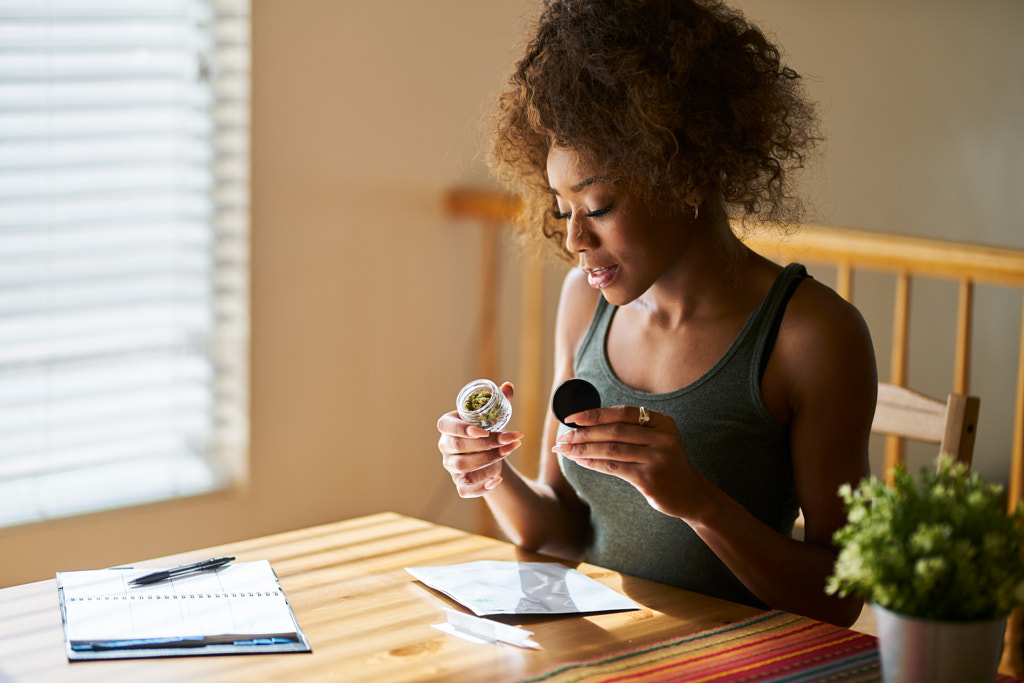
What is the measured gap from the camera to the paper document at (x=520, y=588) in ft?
3.79

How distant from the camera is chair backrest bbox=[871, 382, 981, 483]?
1.38 meters

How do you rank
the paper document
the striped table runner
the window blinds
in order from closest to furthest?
the striped table runner, the paper document, the window blinds

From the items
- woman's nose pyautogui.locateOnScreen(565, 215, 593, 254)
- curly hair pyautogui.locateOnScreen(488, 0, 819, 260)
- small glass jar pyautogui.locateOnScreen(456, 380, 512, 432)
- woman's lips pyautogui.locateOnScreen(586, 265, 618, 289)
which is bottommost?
small glass jar pyautogui.locateOnScreen(456, 380, 512, 432)

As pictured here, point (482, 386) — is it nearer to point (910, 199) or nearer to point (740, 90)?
point (740, 90)

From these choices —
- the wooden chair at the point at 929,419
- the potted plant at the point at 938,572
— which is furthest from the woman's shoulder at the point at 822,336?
the potted plant at the point at 938,572

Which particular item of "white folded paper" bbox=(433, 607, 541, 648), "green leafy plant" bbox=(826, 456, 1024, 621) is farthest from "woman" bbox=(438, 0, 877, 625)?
"green leafy plant" bbox=(826, 456, 1024, 621)

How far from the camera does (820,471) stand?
4.33 feet

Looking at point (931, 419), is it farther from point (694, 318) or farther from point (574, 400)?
point (574, 400)

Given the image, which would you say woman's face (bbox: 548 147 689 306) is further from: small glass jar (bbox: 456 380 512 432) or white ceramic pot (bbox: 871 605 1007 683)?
white ceramic pot (bbox: 871 605 1007 683)

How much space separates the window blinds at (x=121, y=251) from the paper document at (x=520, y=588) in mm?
1330

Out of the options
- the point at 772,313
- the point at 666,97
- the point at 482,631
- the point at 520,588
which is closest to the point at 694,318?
the point at 772,313

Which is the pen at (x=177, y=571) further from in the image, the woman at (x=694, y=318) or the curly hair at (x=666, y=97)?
the curly hair at (x=666, y=97)

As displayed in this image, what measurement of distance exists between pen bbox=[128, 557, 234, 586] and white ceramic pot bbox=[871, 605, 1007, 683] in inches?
29.9

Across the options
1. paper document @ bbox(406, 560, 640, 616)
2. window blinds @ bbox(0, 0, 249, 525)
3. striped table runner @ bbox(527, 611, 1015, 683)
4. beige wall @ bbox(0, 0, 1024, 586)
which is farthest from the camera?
beige wall @ bbox(0, 0, 1024, 586)
